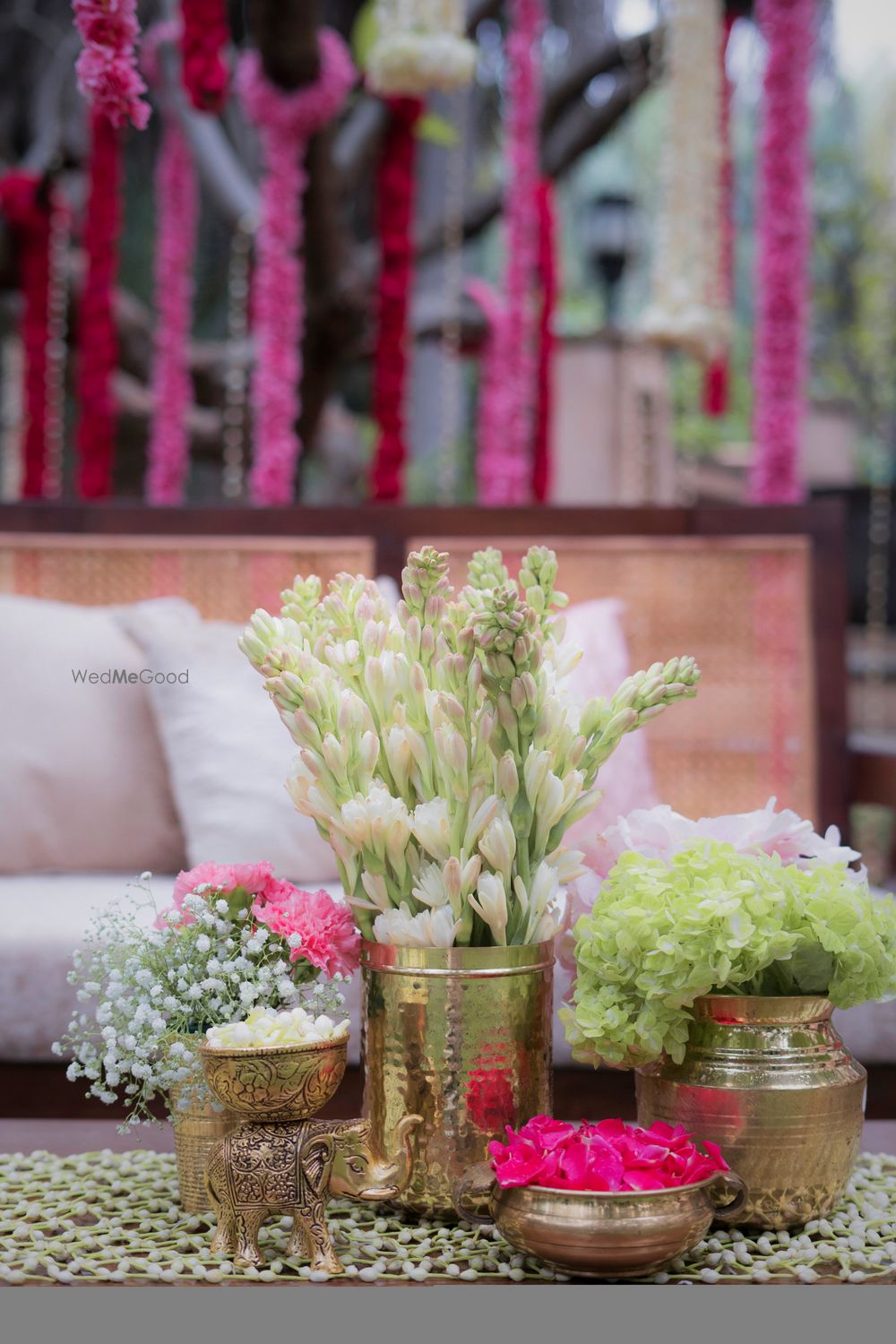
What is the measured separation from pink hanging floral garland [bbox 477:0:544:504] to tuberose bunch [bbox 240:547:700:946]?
2927 millimetres

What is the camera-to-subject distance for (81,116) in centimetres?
444

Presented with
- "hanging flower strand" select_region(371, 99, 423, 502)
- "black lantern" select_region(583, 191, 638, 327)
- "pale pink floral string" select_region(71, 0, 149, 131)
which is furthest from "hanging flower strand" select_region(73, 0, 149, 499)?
"black lantern" select_region(583, 191, 638, 327)

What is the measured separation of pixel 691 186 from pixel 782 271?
30 cm

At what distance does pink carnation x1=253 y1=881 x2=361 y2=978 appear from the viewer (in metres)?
0.91

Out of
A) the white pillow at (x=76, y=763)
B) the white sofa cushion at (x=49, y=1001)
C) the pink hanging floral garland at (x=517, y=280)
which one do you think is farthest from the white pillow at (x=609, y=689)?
the pink hanging floral garland at (x=517, y=280)

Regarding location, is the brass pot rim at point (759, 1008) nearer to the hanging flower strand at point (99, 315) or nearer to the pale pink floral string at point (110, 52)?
the pale pink floral string at point (110, 52)

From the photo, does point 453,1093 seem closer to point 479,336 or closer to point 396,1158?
point 396,1158

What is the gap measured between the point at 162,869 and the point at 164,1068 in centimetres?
101

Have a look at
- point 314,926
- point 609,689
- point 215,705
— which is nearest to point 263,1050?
point 314,926

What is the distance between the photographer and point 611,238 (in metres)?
4.97

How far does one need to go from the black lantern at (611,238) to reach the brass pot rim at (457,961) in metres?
4.36

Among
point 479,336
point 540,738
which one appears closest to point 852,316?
point 479,336

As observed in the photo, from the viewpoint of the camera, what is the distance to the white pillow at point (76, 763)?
185 centimetres

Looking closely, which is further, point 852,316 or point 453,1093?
point 852,316
